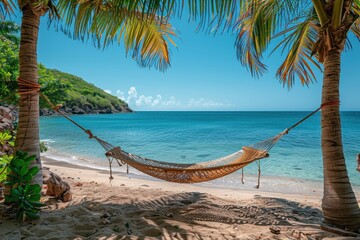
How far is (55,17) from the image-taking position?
6.96ft

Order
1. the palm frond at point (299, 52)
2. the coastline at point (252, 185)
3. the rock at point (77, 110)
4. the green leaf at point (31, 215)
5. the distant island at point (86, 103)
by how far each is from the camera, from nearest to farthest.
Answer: the green leaf at point (31, 215) → the palm frond at point (299, 52) → the coastline at point (252, 185) → the distant island at point (86, 103) → the rock at point (77, 110)

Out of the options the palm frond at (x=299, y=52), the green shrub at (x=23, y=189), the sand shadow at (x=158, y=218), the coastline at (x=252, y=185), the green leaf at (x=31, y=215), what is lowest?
the coastline at (x=252, y=185)

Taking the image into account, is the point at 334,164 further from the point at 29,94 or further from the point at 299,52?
the point at 29,94

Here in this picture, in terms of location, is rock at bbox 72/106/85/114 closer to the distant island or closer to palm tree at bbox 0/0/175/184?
the distant island

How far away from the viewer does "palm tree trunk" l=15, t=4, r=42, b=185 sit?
1.88 m

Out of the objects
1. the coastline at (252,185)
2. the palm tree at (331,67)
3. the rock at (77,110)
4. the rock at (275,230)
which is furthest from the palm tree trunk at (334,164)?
the rock at (77,110)

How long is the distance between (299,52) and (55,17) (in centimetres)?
238

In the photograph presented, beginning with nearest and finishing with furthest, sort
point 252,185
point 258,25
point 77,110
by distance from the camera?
1. point 258,25
2. point 252,185
3. point 77,110

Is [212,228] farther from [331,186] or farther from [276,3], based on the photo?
[276,3]

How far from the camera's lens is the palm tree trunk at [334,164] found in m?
1.70

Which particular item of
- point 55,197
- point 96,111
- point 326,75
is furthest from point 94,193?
point 96,111

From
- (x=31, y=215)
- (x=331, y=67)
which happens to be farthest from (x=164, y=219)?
(x=331, y=67)

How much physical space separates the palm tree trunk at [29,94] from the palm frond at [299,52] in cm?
205

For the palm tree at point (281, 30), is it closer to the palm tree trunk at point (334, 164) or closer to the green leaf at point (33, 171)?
the palm tree trunk at point (334, 164)
